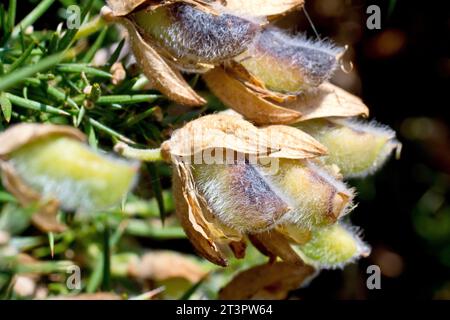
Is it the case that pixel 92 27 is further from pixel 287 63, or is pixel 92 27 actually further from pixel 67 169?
pixel 67 169

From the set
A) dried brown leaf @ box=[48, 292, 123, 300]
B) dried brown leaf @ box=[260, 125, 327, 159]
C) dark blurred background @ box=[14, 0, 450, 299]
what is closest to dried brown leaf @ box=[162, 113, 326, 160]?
dried brown leaf @ box=[260, 125, 327, 159]

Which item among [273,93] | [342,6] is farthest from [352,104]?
[342,6]

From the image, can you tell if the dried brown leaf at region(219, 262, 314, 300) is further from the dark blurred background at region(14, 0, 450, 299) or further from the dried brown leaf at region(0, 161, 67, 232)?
the dried brown leaf at region(0, 161, 67, 232)

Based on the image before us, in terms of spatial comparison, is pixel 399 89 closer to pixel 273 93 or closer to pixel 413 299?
pixel 413 299

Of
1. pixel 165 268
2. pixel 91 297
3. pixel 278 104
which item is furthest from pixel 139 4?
pixel 165 268

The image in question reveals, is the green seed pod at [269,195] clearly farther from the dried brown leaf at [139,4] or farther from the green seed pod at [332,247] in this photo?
the dried brown leaf at [139,4]
